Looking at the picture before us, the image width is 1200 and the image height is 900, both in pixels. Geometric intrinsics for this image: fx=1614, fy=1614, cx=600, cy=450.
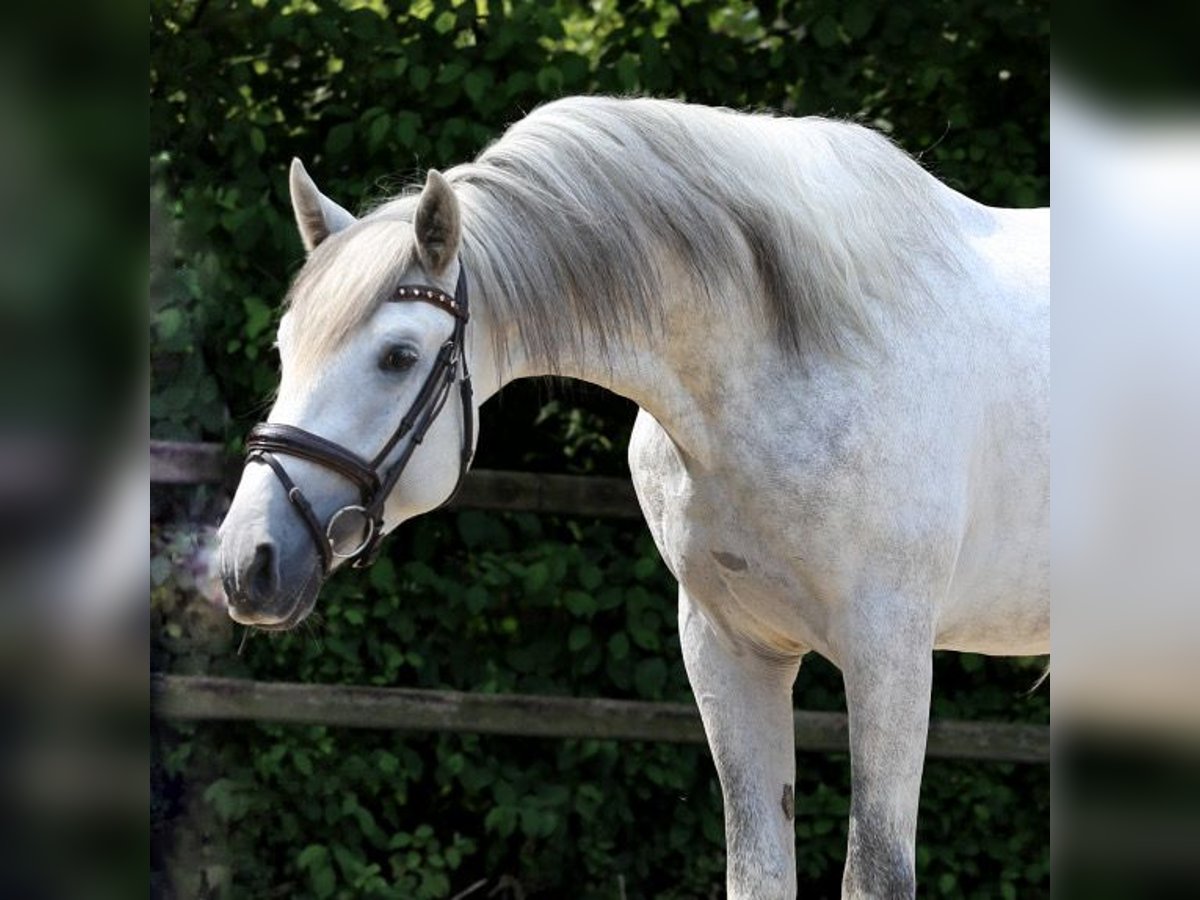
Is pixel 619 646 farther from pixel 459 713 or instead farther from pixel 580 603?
pixel 459 713

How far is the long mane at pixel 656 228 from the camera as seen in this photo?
72.6 inches

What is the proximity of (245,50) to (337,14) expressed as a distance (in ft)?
0.78

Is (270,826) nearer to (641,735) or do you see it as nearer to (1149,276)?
(641,735)

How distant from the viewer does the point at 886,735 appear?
1.97 metres

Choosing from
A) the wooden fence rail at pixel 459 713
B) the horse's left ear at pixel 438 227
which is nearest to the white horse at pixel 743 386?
the horse's left ear at pixel 438 227

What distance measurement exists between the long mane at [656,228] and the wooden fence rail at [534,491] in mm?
1433

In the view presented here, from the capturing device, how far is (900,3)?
3.49 meters

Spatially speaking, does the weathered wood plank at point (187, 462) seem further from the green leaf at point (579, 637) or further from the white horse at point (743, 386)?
the white horse at point (743, 386)

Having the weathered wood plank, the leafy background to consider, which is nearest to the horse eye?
the leafy background

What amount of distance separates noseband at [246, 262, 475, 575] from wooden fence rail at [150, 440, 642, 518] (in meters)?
1.59

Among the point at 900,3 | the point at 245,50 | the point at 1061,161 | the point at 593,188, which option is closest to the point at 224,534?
the point at 593,188

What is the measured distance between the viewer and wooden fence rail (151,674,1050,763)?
334cm

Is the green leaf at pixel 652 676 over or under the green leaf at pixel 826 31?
under

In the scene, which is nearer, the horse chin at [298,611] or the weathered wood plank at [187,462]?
the horse chin at [298,611]
